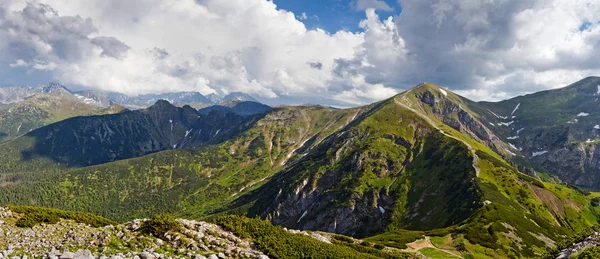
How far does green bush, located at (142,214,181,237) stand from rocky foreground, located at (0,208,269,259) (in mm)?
646

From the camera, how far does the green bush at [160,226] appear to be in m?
40.7

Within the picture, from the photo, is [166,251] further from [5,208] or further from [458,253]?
[458,253]

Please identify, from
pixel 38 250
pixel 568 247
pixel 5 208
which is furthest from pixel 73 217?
pixel 568 247

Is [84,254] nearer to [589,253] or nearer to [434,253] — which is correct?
[589,253]

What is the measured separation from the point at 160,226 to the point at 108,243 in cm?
596

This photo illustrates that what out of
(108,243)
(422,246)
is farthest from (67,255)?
(422,246)

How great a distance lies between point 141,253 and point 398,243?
91.5 metres

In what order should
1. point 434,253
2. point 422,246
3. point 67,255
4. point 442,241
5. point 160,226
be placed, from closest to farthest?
point 67,255, point 160,226, point 434,253, point 422,246, point 442,241

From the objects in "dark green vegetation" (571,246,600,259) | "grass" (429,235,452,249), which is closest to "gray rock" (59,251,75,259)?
"dark green vegetation" (571,246,600,259)

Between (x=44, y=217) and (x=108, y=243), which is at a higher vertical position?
(x=44, y=217)

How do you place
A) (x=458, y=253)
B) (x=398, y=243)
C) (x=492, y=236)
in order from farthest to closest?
(x=492, y=236) < (x=398, y=243) < (x=458, y=253)

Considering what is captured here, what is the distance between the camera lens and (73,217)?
5056 cm

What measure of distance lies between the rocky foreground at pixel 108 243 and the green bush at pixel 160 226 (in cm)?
65

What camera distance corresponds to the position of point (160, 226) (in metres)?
41.3
